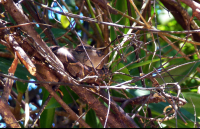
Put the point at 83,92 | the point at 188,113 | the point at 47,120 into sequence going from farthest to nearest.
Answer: the point at 47,120
the point at 188,113
the point at 83,92

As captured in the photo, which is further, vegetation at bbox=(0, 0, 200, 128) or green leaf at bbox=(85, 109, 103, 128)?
green leaf at bbox=(85, 109, 103, 128)

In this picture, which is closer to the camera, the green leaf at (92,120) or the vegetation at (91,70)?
the vegetation at (91,70)

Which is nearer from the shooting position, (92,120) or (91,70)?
(91,70)

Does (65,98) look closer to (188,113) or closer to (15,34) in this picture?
(15,34)

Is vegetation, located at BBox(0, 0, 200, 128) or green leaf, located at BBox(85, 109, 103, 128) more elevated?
vegetation, located at BBox(0, 0, 200, 128)

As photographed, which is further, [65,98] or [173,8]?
[173,8]

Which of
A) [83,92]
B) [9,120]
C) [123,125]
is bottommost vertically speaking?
[123,125]

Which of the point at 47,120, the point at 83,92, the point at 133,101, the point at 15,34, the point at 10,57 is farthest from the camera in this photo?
the point at 10,57

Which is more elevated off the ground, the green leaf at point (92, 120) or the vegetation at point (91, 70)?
the vegetation at point (91, 70)

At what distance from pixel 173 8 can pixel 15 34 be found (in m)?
1.82

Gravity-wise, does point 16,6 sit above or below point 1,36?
above

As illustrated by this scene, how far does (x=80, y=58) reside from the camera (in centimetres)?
219

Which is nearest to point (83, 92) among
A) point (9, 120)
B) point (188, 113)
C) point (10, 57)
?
point (9, 120)

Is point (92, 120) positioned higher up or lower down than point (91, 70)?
lower down
